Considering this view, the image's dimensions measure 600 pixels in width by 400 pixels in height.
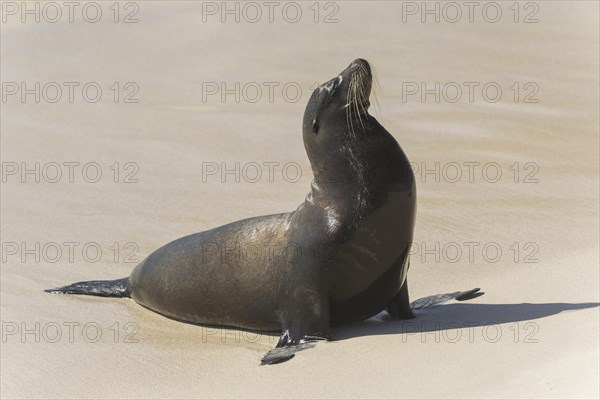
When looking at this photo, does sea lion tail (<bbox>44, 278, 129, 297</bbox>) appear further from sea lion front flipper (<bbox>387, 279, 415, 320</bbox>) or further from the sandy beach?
sea lion front flipper (<bbox>387, 279, 415, 320</bbox>)

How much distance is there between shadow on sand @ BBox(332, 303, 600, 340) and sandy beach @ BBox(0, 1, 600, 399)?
0.10 feet

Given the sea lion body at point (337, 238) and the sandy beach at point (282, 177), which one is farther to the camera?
the sea lion body at point (337, 238)

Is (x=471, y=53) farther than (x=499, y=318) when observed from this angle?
Yes

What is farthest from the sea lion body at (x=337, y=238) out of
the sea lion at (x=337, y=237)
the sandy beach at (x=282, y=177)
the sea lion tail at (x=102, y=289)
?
the sea lion tail at (x=102, y=289)

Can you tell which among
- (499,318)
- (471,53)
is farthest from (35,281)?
(471,53)

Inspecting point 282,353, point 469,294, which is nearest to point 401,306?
point 469,294

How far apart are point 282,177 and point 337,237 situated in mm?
4696

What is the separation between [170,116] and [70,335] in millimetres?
Answer: 5990

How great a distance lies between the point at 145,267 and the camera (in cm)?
825

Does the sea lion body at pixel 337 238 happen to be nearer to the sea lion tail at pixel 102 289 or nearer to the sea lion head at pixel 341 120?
the sea lion head at pixel 341 120

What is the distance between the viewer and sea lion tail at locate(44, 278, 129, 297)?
8.49 meters

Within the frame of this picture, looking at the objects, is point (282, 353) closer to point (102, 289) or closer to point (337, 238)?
point (337, 238)

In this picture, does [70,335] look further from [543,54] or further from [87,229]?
[543,54]

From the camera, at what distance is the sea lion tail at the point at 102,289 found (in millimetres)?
8492
